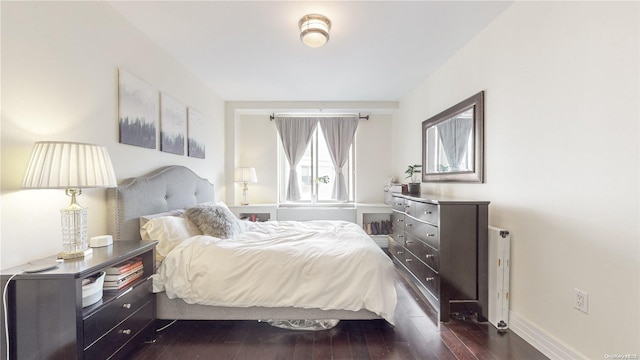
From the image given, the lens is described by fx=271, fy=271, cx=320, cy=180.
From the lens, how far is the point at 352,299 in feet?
6.43

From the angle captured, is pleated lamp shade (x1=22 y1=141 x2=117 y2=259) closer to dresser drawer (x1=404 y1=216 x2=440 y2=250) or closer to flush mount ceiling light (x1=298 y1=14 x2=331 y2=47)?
flush mount ceiling light (x1=298 y1=14 x2=331 y2=47)

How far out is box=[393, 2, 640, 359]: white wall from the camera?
1370 mm

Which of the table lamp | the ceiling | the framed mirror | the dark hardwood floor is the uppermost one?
the ceiling

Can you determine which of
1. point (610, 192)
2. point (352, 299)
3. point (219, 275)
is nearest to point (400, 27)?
point (610, 192)

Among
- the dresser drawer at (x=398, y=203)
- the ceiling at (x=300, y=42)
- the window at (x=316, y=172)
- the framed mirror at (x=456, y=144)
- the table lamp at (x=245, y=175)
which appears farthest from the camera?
the window at (x=316, y=172)

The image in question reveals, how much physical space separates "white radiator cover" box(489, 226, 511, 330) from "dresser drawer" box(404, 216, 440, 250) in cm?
42

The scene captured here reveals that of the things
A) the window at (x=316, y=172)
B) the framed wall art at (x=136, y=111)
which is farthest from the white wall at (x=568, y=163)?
the framed wall art at (x=136, y=111)

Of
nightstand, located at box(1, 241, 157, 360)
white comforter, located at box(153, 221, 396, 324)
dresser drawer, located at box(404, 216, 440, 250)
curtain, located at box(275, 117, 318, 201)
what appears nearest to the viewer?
nightstand, located at box(1, 241, 157, 360)

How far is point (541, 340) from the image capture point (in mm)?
1839

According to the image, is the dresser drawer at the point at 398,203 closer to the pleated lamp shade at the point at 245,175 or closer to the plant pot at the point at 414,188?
the plant pot at the point at 414,188

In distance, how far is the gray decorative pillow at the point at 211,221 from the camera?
242 centimetres

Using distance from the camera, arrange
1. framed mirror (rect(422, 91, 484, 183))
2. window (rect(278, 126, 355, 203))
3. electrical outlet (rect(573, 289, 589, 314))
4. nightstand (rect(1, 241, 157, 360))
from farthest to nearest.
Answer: window (rect(278, 126, 355, 203))
framed mirror (rect(422, 91, 484, 183))
electrical outlet (rect(573, 289, 589, 314))
nightstand (rect(1, 241, 157, 360))

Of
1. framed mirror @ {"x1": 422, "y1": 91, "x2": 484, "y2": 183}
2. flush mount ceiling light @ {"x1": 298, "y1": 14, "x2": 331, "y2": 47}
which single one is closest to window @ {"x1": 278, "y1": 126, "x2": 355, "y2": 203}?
framed mirror @ {"x1": 422, "y1": 91, "x2": 484, "y2": 183}

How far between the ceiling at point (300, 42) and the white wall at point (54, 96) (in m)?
0.32
